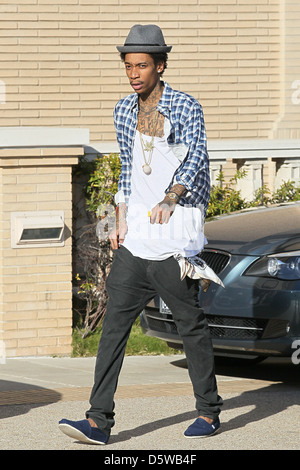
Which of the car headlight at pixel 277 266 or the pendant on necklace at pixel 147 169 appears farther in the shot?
the car headlight at pixel 277 266

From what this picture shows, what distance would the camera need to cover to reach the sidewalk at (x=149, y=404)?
5.59 meters

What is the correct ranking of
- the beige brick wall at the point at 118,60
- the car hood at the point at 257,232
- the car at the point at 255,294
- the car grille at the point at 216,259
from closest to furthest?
1. the car at the point at 255,294
2. the car hood at the point at 257,232
3. the car grille at the point at 216,259
4. the beige brick wall at the point at 118,60

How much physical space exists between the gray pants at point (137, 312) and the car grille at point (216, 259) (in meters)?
1.73

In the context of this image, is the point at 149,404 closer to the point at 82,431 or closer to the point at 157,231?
the point at 82,431

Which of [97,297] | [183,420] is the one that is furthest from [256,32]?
[183,420]

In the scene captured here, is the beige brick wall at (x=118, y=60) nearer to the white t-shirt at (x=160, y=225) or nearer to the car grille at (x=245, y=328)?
the car grille at (x=245, y=328)

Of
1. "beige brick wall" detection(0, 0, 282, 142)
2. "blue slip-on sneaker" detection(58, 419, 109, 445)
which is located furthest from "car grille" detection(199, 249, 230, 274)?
"beige brick wall" detection(0, 0, 282, 142)

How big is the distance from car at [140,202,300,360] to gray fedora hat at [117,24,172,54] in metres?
2.10

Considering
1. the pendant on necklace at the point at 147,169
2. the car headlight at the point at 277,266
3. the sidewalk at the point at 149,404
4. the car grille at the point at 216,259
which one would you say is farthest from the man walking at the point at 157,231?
the car grille at the point at 216,259

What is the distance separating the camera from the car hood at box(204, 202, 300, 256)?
23.7ft

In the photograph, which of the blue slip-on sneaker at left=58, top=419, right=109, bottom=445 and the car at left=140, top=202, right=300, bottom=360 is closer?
the blue slip-on sneaker at left=58, top=419, right=109, bottom=445

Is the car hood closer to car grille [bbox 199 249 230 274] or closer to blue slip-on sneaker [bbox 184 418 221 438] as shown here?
car grille [bbox 199 249 230 274]

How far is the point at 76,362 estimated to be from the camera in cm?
827

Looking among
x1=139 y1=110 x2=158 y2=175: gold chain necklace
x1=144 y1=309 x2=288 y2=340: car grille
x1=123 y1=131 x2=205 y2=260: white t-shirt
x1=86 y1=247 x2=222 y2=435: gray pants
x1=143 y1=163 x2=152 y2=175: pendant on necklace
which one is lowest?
x1=144 y1=309 x2=288 y2=340: car grille
